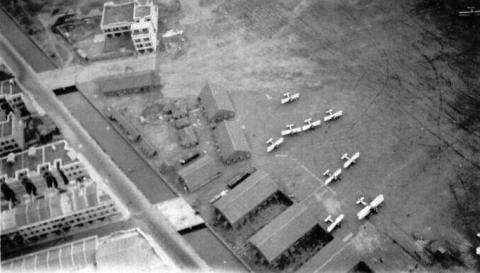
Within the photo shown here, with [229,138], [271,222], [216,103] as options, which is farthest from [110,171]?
[271,222]

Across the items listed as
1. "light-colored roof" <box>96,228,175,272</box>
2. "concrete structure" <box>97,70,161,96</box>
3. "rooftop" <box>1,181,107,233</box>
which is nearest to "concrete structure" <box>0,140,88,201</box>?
"rooftop" <box>1,181,107,233</box>

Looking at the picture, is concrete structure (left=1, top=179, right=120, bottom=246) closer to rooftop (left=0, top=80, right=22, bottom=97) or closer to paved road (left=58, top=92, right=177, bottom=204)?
paved road (left=58, top=92, right=177, bottom=204)

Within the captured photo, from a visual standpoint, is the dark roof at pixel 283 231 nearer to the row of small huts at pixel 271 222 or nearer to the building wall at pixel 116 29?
the row of small huts at pixel 271 222

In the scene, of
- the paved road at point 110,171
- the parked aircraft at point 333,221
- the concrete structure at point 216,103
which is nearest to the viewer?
the parked aircraft at point 333,221

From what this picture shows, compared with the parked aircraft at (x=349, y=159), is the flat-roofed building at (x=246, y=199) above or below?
above

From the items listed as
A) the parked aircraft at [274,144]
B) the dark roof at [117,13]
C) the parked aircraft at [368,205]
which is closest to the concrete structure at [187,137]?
the parked aircraft at [274,144]

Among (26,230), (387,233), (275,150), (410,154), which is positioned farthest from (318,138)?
(26,230)

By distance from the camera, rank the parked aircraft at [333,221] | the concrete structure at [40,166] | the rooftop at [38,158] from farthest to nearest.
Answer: the rooftop at [38,158] → the concrete structure at [40,166] → the parked aircraft at [333,221]

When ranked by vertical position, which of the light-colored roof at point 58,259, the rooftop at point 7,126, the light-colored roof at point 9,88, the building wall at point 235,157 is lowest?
the building wall at point 235,157
